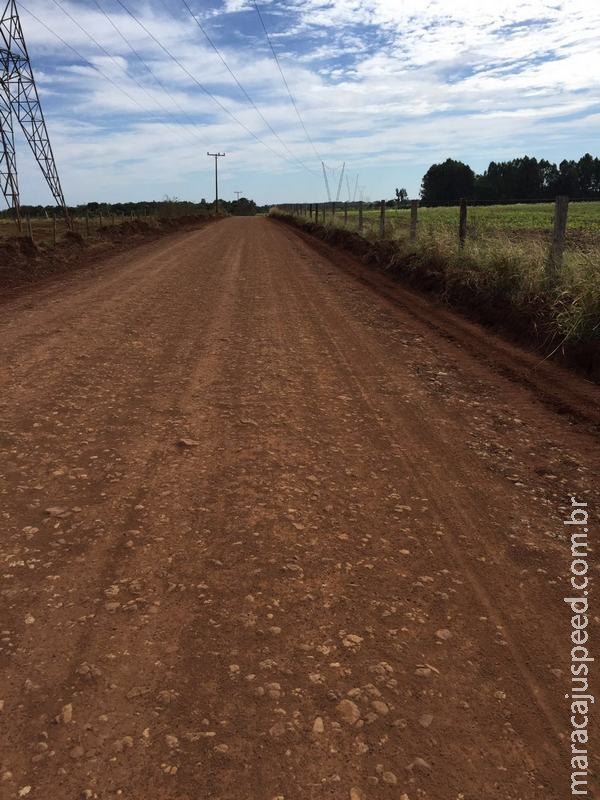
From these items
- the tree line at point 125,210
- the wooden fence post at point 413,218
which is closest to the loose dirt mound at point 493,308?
the wooden fence post at point 413,218

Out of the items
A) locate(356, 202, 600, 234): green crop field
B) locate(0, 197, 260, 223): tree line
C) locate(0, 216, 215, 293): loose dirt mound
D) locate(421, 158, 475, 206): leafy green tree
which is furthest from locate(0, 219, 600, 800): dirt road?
locate(421, 158, 475, 206): leafy green tree

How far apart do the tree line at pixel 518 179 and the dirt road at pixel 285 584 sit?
120m

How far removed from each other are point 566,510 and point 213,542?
7.47ft

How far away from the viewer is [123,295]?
1100 cm

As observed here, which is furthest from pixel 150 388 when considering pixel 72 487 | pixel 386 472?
pixel 386 472

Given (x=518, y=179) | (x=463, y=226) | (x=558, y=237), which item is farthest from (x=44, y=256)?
(x=518, y=179)

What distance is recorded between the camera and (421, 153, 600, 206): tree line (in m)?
121

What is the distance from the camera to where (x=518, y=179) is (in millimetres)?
124125

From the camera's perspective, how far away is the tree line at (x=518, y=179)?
121125 millimetres

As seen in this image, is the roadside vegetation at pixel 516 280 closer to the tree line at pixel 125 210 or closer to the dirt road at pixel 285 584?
the dirt road at pixel 285 584

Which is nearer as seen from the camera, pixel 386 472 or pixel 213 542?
pixel 213 542

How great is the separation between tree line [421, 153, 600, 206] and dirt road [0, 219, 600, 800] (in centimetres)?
12014

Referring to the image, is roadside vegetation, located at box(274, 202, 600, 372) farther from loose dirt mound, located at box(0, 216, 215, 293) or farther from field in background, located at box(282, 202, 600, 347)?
loose dirt mound, located at box(0, 216, 215, 293)

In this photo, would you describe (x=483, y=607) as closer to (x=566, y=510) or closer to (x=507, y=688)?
(x=507, y=688)
